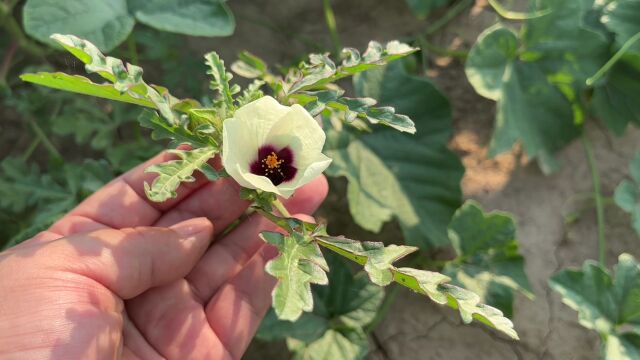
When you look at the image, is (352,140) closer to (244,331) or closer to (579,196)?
(244,331)

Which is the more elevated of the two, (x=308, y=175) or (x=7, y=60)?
(x=308, y=175)

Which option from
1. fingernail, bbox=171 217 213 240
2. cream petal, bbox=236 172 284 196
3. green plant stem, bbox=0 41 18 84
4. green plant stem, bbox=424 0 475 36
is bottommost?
green plant stem, bbox=0 41 18 84

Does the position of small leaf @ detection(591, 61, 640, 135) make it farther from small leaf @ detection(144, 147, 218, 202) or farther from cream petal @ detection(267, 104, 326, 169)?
small leaf @ detection(144, 147, 218, 202)

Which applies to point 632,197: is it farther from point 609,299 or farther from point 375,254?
point 375,254

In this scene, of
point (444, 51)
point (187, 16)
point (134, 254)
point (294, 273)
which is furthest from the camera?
point (444, 51)

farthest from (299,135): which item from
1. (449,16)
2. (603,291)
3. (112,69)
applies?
(449,16)

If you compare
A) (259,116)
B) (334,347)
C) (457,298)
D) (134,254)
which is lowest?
(334,347)

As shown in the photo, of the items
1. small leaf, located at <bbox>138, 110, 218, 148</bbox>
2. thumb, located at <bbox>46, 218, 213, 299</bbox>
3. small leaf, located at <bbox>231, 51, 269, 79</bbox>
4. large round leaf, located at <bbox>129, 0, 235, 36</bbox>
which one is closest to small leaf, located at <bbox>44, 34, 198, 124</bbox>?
small leaf, located at <bbox>138, 110, 218, 148</bbox>
